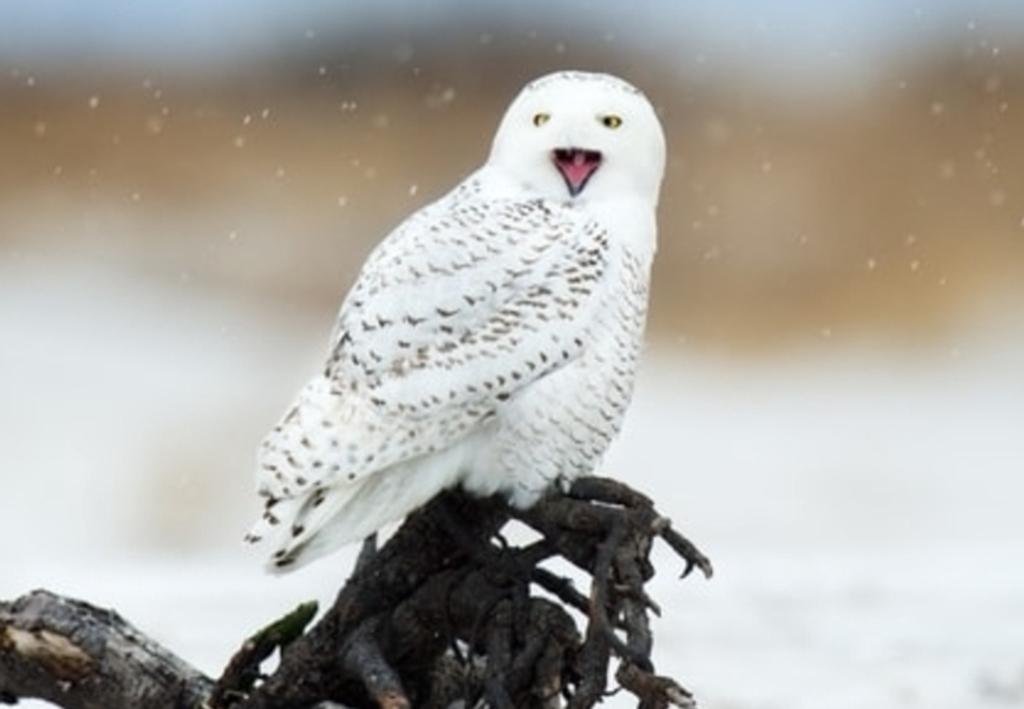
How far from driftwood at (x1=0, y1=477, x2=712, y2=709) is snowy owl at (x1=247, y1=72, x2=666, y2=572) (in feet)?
0.17

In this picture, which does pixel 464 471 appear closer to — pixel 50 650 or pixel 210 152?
pixel 50 650

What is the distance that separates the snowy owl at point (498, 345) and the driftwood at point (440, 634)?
0.05 meters

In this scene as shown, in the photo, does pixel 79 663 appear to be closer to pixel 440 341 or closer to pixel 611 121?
pixel 440 341

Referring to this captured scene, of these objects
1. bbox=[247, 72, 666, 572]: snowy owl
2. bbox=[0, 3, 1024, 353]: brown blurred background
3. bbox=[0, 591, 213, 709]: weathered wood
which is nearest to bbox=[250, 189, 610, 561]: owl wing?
bbox=[247, 72, 666, 572]: snowy owl

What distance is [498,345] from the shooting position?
180 cm

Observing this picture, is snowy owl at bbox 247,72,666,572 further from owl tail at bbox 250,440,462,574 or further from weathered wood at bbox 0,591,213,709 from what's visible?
weathered wood at bbox 0,591,213,709

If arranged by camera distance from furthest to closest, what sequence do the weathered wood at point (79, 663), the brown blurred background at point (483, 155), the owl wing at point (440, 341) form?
the brown blurred background at point (483, 155) < the weathered wood at point (79, 663) < the owl wing at point (440, 341)

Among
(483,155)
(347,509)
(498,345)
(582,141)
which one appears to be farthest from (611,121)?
(483,155)

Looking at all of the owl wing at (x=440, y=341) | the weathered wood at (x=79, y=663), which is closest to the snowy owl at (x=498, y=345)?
the owl wing at (x=440, y=341)

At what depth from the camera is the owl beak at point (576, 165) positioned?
1.82 meters

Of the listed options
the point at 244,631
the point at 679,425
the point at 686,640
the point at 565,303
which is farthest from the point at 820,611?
the point at 565,303

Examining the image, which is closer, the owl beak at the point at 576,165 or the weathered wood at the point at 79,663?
the owl beak at the point at 576,165

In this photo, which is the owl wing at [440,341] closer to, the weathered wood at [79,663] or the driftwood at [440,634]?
the driftwood at [440,634]

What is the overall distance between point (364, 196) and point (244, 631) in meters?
1.58
